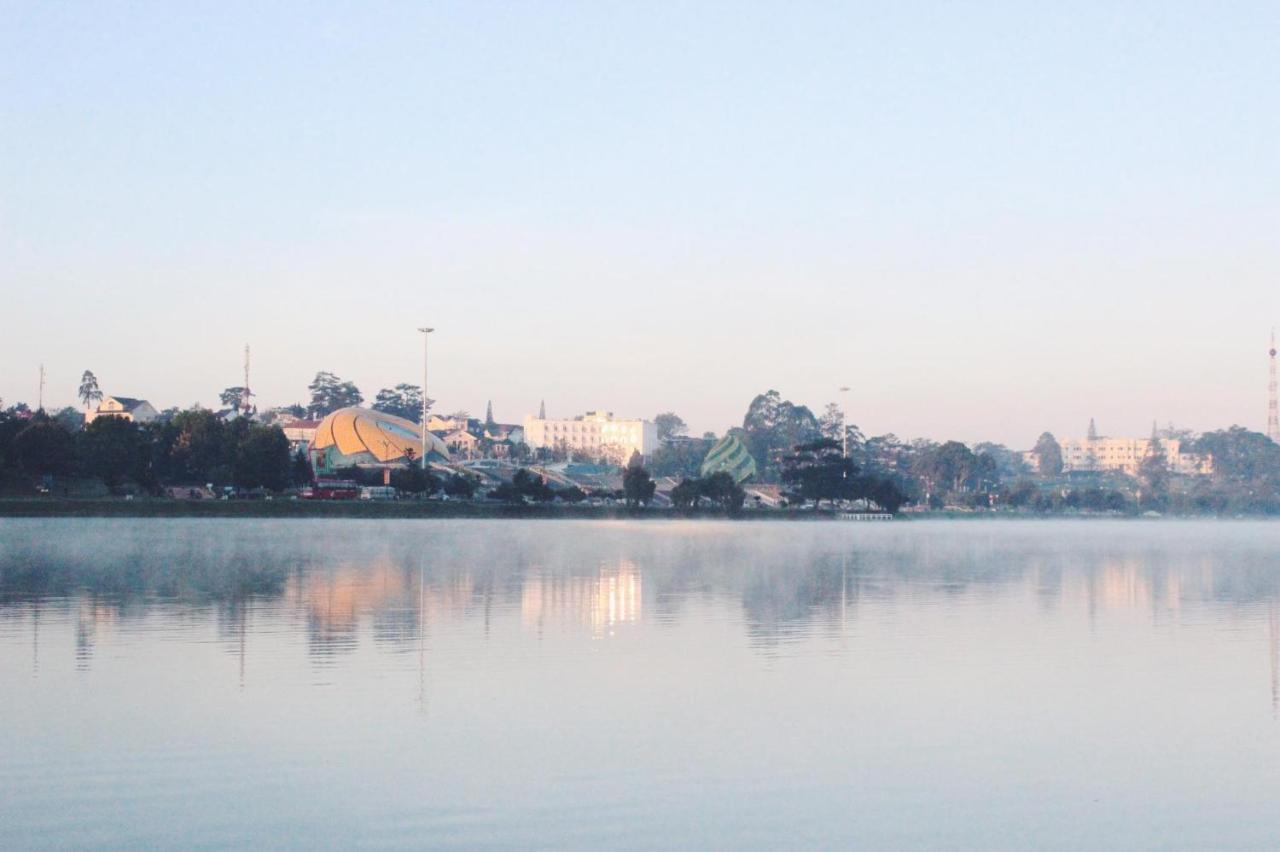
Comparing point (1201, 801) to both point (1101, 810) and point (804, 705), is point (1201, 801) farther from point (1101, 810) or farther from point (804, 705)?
point (804, 705)

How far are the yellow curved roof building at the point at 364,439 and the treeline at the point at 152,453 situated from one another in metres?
68.7

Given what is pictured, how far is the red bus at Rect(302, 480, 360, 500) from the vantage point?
112481mm

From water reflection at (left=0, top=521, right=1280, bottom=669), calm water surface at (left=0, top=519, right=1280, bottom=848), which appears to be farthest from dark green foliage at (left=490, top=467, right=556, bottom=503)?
calm water surface at (left=0, top=519, right=1280, bottom=848)

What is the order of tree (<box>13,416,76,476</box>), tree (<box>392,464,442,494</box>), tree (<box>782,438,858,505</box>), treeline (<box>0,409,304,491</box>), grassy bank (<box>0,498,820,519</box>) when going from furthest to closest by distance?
tree (<box>782,438,858,505</box>), tree (<box>392,464,442,494</box>), treeline (<box>0,409,304,491</box>), tree (<box>13,416,76,476</box>), grassy bank (<box>0,498,820,519</box>)

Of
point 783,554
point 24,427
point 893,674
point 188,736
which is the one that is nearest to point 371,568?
point 783,554

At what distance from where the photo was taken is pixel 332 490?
118062 mm

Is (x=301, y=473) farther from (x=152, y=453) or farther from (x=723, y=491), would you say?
(x=723, y=491)

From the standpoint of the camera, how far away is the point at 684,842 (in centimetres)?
879

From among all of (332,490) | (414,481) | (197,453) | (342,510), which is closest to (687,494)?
(414,481)

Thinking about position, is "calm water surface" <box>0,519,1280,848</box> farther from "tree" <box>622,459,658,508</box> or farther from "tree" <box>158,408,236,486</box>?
"tree" <box>622,459,658,508</box>

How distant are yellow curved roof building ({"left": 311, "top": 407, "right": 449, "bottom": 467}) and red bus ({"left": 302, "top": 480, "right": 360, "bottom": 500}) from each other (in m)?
53.4

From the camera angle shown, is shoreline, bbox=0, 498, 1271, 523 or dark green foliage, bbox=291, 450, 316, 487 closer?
shoreline, bbox=0, 498, 1271, 523

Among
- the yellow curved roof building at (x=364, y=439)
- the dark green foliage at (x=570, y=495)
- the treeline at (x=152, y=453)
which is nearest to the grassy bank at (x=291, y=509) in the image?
the treeline at (x=152, y=453)

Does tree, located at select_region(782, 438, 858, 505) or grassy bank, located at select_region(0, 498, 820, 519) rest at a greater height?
tree, located at select_region(782, 438, 858, 505)
